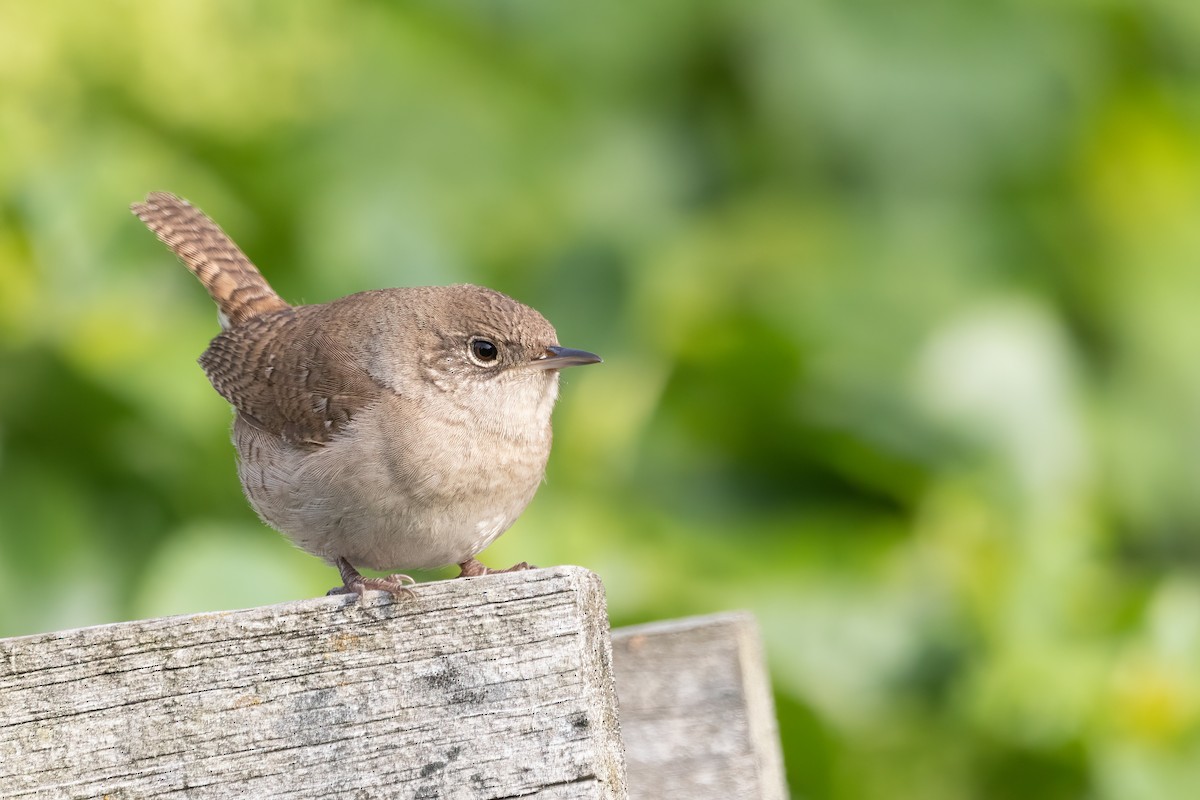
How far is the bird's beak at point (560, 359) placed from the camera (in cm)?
324

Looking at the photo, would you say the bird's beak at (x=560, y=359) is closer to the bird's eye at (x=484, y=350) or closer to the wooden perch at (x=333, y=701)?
the bird's eye at (x=484, y=350)

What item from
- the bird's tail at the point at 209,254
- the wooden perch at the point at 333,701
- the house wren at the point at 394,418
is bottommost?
the wooden perch at the point at 333,701

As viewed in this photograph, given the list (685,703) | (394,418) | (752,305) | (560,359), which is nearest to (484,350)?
(560,359)

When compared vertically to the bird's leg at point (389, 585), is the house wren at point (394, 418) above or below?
above

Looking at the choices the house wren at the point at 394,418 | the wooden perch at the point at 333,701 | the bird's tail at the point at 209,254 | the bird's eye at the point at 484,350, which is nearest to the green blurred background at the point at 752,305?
the bird's tail at the point at 209,254

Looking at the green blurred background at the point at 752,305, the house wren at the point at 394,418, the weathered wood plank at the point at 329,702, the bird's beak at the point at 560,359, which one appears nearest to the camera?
the weathered wood plank at the point at 329,702

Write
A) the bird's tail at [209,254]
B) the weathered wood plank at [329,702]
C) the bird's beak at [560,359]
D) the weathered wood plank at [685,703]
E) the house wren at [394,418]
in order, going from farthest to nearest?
the bird's tail at [209,254] → the bird's beak at [560,359] → the house wren at [394,418] → the weathered wood plank at [685,703] → the weathered wood plank at [329,702]

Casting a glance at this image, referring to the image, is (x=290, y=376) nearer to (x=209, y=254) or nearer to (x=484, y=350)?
(x=484, y=350)

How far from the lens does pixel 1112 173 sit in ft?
21.5

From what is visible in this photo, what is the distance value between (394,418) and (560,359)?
42 cm

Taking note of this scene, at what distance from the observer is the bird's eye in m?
3.29

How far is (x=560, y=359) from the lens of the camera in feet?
10.7

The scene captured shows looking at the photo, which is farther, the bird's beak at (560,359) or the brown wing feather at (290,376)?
the bird's beak at (560,359)

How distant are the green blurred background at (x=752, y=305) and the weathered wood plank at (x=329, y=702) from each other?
168cm
